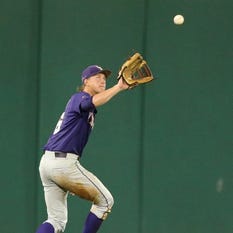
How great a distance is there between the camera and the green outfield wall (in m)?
8.48

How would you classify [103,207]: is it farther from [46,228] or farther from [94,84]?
[94,84]

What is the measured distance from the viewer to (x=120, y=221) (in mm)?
8648

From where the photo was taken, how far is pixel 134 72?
6.93 metres

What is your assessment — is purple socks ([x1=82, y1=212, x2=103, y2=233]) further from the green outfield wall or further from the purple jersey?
the green outfield wall

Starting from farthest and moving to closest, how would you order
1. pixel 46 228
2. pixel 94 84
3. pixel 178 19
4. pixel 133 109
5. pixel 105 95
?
pixel 133 109, pixel 178 19, pixel 94 84, pixel 46 228, pixel 105 95

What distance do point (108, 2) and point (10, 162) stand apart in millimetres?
2018

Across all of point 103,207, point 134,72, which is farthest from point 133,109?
point 103,207

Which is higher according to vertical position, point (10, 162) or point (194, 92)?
point (194, 92)

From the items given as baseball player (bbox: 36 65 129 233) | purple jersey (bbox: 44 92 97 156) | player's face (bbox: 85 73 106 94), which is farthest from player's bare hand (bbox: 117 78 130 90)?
Result: player's face (bbox: 85 73 106 94)

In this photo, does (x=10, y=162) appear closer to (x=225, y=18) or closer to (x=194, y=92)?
(x=194, y=92)

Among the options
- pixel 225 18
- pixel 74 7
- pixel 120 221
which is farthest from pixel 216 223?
pixel 74 7

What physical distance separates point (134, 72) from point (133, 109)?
1.69 metres

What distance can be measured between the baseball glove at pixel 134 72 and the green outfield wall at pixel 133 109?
1.54m

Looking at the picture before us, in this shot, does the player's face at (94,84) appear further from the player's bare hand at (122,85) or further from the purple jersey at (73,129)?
the player's bare hand at (122,85)
